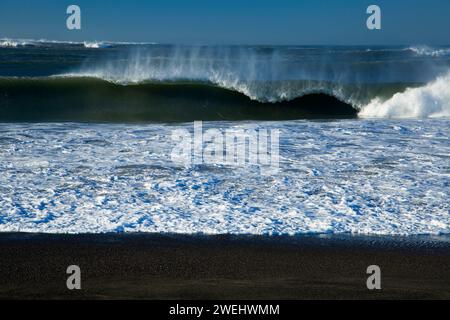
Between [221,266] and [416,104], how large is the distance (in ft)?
44.0

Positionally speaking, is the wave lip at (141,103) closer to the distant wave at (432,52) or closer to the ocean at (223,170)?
the ocean at (223,170)

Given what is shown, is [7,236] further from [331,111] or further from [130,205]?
[331,111]

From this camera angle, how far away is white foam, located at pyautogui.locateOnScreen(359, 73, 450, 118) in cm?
1688

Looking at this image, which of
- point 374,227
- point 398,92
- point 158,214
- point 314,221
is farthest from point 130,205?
point 398,92

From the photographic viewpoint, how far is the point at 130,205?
652cm

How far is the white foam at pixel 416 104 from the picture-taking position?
55.4 feet

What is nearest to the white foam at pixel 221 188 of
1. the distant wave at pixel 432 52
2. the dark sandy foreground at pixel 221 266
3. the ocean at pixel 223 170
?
the ocean at pixel 223 170

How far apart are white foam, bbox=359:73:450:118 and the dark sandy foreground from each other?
462 inches

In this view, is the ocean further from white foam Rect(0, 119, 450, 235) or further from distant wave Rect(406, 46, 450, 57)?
distant wave Rect(406, 46, 450, 57)
